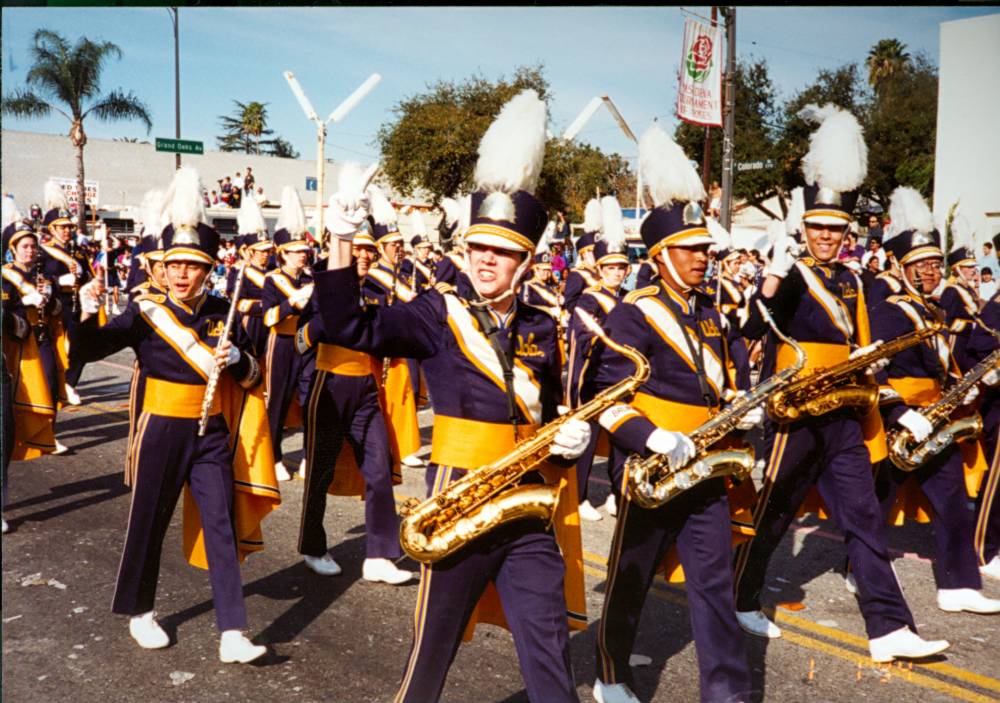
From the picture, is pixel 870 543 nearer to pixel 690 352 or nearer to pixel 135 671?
pixel 690 352

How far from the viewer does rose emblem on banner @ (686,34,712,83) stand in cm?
1309

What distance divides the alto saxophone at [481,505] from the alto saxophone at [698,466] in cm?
61

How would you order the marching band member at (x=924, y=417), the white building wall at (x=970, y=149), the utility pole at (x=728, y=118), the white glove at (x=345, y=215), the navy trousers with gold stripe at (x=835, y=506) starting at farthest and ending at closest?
the utility pole at (x=728, y=118) → the white building wall at (x=970, y=149) → the marching band member at (x=924, y=417) → the navy trousers with gold stripe at (x=835, y=506) → the white glove at (x=345, y=215)

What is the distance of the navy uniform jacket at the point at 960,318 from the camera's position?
7.24 meters

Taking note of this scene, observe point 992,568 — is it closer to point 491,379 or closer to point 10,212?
point 491,379

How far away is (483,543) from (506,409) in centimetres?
52

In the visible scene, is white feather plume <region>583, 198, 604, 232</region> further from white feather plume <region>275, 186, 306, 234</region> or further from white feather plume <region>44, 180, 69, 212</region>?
white feather plume <region>44, 180, 69, 212</region>

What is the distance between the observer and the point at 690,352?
435 cm

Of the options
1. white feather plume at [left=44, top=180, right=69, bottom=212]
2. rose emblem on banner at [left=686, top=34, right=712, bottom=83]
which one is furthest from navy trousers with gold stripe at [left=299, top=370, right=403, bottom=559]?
rose emblem on banner at [left=686, top=34, right=712, bottom=83]

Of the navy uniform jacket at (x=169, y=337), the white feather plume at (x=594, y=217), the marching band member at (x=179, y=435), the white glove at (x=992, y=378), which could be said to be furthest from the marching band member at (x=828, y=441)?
the white feather plume at (x=594, y=217)

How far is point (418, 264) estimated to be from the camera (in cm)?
1290

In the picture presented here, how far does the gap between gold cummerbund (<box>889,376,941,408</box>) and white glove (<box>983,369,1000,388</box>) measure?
45 cm

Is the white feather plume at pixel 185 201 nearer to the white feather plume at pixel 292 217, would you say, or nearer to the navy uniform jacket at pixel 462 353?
the navy uniform jacket at pixel 462 353

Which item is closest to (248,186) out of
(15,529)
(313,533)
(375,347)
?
(15,529)
